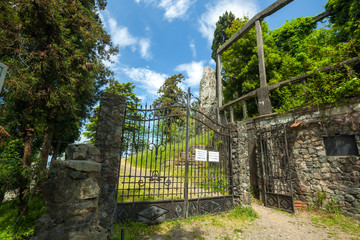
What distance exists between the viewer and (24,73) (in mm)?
5281

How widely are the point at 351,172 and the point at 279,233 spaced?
10.2ft

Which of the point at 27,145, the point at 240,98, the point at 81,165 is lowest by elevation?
the point at 81,165

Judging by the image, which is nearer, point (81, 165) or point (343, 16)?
point (81, 165)

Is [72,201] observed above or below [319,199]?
above

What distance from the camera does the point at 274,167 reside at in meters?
7.07

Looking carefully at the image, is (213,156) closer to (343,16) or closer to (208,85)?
(343,16)

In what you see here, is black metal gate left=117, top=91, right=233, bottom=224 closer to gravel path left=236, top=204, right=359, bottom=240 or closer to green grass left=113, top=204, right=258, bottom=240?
green grass left=113, top=204, right=258, bottom=240

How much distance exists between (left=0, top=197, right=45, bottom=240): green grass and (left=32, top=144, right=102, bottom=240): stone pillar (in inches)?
175

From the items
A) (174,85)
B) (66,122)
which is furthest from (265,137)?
(174,85)

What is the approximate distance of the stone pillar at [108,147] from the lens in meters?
3.61

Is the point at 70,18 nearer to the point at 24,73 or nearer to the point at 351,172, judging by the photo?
the point at 24,73

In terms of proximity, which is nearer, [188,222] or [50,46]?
[188,222]

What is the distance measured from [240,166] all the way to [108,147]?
4592 mm

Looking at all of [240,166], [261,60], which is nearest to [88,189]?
[240,166]
